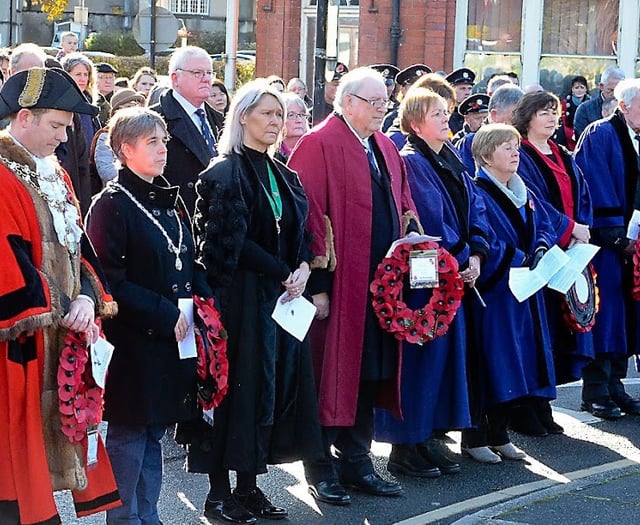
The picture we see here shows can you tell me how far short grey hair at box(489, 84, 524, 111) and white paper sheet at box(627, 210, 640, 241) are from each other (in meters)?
1.19

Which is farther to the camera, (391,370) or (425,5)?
(425,5)

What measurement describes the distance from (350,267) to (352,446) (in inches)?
38.4

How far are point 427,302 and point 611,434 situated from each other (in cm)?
204

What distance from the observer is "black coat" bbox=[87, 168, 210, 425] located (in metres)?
5.71

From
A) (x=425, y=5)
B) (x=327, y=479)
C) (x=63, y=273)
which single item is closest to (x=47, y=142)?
(x=63, y=273)

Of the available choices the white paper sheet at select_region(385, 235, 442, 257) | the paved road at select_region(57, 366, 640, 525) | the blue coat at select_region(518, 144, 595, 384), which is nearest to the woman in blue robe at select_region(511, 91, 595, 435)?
the blue coat at select_region(518, 144, 595, 384)

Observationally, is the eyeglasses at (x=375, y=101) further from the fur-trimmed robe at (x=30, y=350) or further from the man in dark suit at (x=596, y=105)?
the man in dark suit at (x=596, y=105)

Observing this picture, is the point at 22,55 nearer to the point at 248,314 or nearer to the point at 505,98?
the point at 505,98

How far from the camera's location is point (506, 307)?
8.00 m

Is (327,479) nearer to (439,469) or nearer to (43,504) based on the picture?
(439,469)

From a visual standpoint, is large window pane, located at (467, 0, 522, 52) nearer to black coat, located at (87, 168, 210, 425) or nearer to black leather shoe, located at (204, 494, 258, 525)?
black leather shoe, located at (204, 494, 258, 525)

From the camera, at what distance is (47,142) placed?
5.22 m

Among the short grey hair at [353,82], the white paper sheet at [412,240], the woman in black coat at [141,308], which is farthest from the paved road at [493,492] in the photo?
the short grey hair at [353,82]

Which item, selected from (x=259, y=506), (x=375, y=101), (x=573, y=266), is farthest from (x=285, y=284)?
(x=573, y=266)
